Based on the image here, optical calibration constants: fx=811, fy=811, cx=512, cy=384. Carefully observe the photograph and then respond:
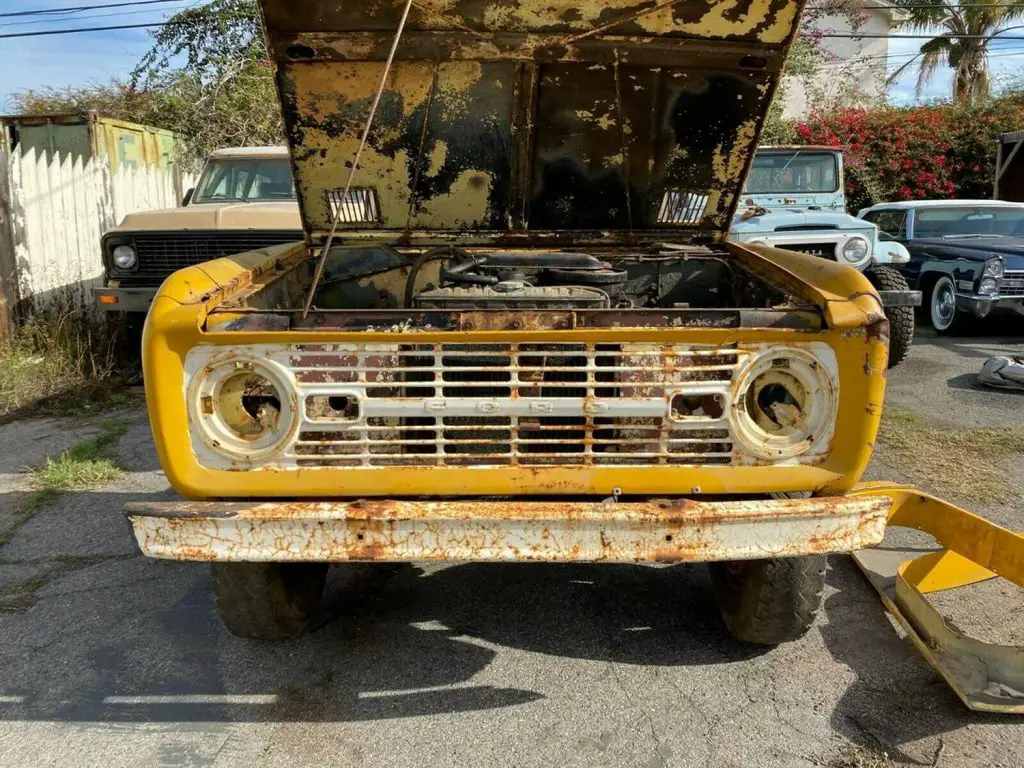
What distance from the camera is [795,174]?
346 inches

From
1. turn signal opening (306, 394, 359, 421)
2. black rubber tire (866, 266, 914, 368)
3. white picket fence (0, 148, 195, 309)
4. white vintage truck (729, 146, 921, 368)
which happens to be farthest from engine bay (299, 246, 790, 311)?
white picket fence (0, 148, 195, 309)

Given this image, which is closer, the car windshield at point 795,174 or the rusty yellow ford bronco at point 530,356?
the rusty yellow ford bronco at point 530,356

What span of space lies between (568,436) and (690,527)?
55 centimetres

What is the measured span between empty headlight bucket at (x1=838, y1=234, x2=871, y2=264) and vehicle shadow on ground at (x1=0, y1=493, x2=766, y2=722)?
498 centimetres

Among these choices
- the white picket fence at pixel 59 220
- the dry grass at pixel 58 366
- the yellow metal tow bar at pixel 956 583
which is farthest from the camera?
the white picket fence at pixel 59 220

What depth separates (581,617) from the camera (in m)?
3.12

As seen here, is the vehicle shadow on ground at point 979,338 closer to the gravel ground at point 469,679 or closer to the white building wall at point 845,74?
the gravel ground at point 469,679

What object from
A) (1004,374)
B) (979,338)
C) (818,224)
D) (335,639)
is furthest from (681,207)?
(979,338)

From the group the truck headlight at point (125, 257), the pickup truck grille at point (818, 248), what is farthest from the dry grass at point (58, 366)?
the pickup truck grille at point (818, 248)

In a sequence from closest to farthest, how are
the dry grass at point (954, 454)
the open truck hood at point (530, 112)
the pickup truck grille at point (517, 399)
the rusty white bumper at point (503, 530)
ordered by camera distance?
1. the rusty white bumper at point (503, 530)
2. the pickup truck grille at point (517, 399)
3. the open truck hood at point (530, 112)
4. the dry grass at point (954, 454)

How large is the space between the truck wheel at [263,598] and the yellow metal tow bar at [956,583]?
6.32 ft

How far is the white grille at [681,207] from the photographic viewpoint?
3668mm

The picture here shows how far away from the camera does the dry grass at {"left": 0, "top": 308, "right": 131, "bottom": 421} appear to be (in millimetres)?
6332

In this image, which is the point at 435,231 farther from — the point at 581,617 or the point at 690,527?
the point at 690,527
